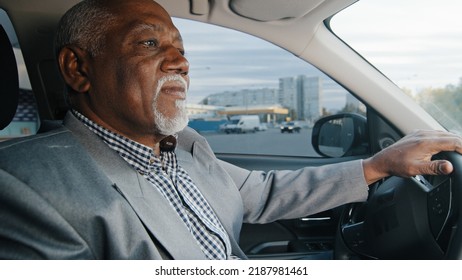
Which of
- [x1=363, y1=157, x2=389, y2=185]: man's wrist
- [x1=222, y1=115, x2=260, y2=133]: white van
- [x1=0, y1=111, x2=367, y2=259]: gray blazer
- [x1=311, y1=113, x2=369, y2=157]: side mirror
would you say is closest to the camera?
[x1=0, y1=111, x2=367, y2=259]: gray blazer

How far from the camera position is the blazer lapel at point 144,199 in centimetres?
117

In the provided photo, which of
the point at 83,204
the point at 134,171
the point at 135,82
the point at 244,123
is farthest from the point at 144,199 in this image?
the point at 244,123

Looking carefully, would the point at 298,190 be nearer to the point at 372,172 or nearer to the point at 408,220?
the point at 372,172

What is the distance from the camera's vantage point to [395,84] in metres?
1.70

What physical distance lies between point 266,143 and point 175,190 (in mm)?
1126

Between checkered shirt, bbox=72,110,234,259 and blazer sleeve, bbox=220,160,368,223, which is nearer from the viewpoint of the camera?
checkered shirt, bbox=72,110,234,259

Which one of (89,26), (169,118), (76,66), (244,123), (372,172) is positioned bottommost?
(244,123)

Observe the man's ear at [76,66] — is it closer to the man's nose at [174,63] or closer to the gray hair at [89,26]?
the gray hair at [89,26]

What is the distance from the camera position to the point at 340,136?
228cm

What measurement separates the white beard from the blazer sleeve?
362 mm

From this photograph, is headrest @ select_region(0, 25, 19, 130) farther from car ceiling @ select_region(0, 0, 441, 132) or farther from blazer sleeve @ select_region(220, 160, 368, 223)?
blazer sleeve @ select_region(220, 160, 368, 223)

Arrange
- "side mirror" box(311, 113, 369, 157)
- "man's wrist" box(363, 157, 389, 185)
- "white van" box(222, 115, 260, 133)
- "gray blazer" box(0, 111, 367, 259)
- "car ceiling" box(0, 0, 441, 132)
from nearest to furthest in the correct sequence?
"gray blazer" box(0, 111, 367, 259) → "man's wrist" box(363, 157, 389, 185) → "car ceiling" box(0, 0, 441, 132) → "side mirror" box(311, 113, 369, 157) → "white van" box(222, 115, 260, 133)

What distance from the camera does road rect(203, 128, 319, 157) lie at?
234 cm

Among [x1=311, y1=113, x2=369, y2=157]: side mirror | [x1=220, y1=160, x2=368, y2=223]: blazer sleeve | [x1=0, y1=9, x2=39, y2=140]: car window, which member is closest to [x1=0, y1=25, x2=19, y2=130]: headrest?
[x1=0, y1=9, x2=39, y2=140]: car window
